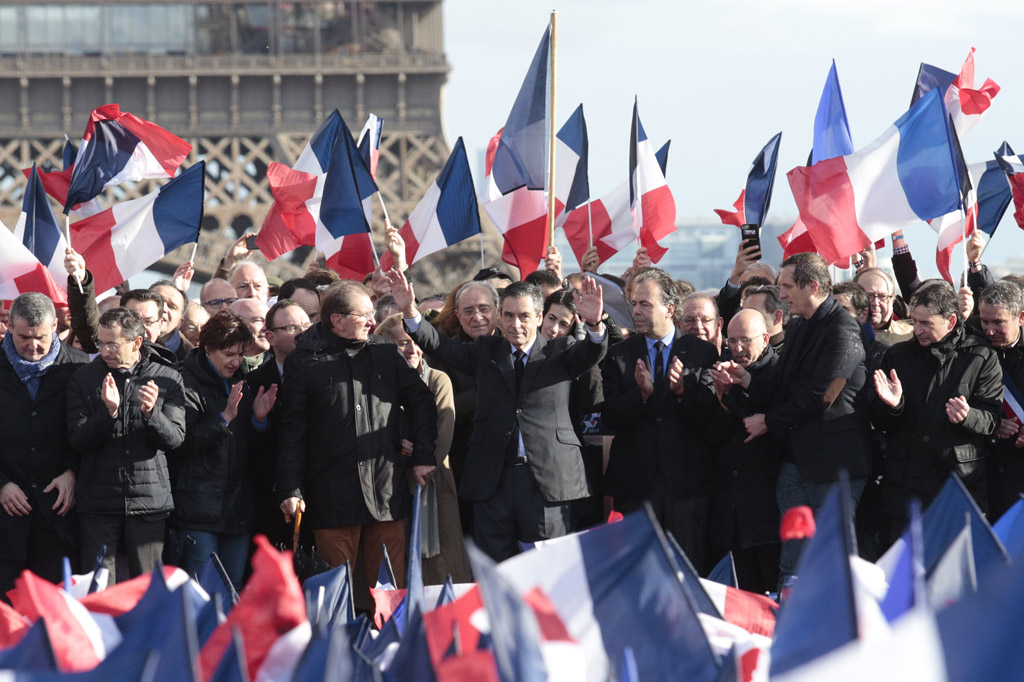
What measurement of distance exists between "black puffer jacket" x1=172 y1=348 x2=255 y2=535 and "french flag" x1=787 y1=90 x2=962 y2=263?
13.1 ft

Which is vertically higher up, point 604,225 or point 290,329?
point 604,225

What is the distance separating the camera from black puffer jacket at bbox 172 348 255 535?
691 centimetres

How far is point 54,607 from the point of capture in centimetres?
314

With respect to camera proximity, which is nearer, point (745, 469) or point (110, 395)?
point (110, 395)

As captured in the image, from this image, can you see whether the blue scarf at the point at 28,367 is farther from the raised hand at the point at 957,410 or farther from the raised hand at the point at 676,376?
the raised hand at the point at 957,410

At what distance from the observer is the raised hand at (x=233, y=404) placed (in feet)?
22.8

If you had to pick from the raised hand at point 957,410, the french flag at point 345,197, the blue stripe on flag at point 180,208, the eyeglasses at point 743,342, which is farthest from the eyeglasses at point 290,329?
the raised hand at point 957,410

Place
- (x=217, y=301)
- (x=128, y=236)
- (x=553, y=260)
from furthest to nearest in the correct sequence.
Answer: (x=553, y=260), (x=128, y=236), (x=217, y=301)

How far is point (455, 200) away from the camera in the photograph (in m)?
11.1

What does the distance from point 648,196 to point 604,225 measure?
89 centimetres

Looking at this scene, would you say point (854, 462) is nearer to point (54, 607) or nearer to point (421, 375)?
point (421, 375)

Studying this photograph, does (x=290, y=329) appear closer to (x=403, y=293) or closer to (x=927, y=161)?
(x=403, y=293)

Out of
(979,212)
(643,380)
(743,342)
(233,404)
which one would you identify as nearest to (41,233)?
(233,404)

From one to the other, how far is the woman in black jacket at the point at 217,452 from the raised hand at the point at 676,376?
80.9 inches
